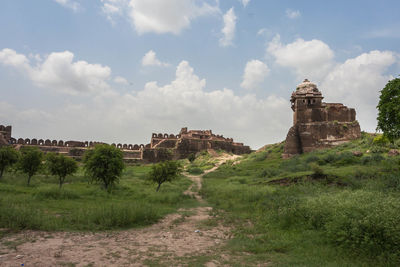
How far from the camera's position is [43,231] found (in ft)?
23.0

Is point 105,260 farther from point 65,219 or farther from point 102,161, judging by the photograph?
point 102,161

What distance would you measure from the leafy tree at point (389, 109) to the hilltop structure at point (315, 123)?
13.8 meters

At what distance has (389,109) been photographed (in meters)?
13.1

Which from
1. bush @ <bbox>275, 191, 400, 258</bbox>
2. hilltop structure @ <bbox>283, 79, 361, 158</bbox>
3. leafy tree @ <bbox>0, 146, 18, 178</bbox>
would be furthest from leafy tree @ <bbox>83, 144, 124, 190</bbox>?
hilltop structure @ <bbox>283, 79, 361, 158</bbox>

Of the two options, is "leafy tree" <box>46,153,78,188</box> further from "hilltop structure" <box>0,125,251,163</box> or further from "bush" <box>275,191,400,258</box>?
"hilltop structure" <box>0,125,251,163</box>

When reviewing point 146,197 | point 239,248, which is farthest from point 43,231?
point 146,197

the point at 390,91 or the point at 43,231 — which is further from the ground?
the point at 390,91

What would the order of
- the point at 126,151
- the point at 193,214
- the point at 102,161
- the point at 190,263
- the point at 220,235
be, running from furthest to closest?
the point at 126,151, the point at 102,161, the point at 193,214, the point at 220,235, the point at 190,263

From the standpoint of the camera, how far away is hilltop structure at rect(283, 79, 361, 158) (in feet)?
90.2

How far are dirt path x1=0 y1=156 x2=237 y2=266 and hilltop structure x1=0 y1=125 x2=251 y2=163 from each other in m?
38.0

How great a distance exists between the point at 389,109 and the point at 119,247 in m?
13.7

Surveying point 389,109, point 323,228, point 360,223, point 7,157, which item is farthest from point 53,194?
point 389,109

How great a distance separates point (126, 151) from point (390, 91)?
131 ft

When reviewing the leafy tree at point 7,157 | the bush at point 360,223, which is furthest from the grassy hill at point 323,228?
the leafy tree at point 7,157
